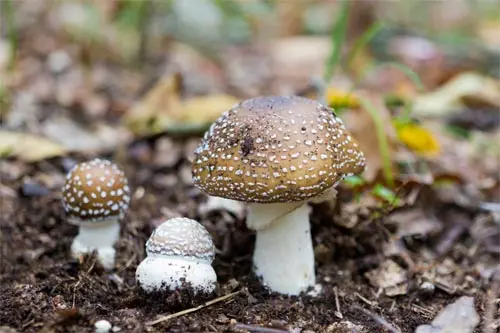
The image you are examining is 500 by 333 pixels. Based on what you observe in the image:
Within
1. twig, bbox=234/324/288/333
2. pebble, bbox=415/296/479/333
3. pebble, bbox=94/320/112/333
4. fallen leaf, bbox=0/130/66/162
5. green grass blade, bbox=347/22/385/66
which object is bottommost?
pebble, bbox=415/296/479/333

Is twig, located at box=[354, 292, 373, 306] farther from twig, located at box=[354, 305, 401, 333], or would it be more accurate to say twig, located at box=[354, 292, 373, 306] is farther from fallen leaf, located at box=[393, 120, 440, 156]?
fallen leaf, located at box=[393, 120, 440, 156]

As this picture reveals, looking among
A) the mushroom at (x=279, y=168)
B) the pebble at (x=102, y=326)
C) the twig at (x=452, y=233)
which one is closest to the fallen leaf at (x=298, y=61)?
the twig at (x=452, y=233)

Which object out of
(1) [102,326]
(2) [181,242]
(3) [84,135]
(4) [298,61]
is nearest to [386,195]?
(2) [181,242]

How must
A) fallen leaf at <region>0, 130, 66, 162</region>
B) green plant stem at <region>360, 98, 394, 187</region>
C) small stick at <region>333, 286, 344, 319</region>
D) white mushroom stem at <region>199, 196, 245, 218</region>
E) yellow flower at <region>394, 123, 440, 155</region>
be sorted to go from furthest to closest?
yellow flower at <region>394, 123, 440, 155</region>, fallen leaf at <region>0, 130, 66, 162</region>, green plant stem at <region>360, 98, 394, 187</region>, white mushroom stem at <region>199, 196, 245, 218</region>, small stick at <region>333, 286, 344, 319</region>

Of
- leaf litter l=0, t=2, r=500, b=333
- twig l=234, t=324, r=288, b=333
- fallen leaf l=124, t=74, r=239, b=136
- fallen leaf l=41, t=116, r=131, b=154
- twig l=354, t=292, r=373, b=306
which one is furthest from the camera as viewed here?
fallen leaf l=41, t=116, r=131, b=154

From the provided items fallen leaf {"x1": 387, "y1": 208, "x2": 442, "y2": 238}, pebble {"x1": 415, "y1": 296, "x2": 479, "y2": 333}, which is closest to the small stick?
pebble {"x1": 415, "y1": 296, "x2": 479, "y2": 333}

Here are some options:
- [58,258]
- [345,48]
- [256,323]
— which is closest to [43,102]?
[58,258]

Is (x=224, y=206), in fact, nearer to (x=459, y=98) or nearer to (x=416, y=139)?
(x=416, y=139)
